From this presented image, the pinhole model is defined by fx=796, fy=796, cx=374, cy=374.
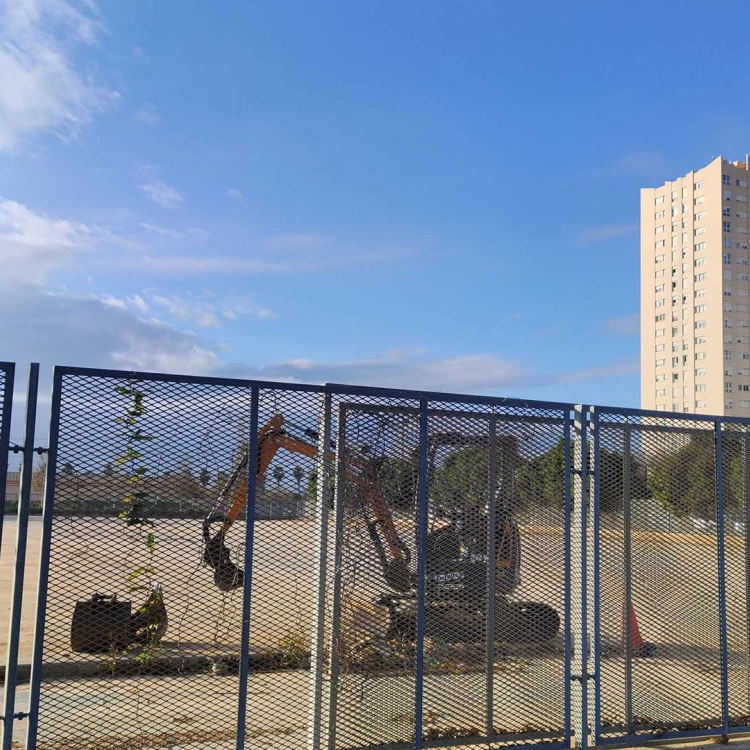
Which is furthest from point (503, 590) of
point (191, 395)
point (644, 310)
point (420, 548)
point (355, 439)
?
point (644, 310)

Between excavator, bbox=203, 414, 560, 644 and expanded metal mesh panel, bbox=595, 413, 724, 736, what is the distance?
0.76 meters

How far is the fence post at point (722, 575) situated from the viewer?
6.75m

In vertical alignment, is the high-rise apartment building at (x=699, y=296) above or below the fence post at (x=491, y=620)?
above

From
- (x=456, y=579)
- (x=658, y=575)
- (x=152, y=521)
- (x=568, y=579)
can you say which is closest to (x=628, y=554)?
(x=658, y=575)

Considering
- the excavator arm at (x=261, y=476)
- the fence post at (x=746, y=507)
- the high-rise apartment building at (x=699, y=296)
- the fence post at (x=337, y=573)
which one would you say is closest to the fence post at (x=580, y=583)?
the excavator arm at (x=261, y=476)

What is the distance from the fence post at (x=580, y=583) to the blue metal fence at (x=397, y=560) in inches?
0.7

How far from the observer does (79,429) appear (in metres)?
4.94

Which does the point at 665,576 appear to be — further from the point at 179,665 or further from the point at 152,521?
the point at 152,521

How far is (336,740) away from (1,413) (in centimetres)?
320

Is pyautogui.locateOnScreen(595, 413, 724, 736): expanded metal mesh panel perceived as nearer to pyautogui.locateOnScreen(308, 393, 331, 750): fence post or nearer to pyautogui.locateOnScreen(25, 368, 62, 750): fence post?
pyautogui.locateOnScreen(308, 393, 331, 750): fence post

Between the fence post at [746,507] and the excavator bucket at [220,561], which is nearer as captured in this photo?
the excavator bucket at [220,561]

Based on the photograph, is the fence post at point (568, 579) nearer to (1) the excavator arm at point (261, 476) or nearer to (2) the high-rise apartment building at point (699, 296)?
(1) the excavator arm at point (261, 476)

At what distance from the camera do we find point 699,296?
99.8 metres

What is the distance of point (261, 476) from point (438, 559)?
1476 millimetres
